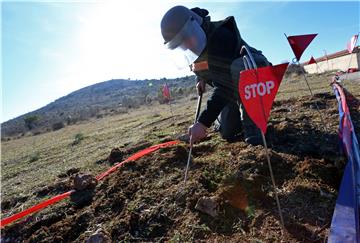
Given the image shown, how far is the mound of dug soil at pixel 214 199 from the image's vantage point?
7.25 feet

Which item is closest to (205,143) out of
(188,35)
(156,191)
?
(156,191)

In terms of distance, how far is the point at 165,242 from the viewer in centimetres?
225

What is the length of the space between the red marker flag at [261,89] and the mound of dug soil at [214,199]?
71 centimetres

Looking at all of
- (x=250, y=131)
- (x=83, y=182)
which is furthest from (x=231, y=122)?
(x=83, y=182)

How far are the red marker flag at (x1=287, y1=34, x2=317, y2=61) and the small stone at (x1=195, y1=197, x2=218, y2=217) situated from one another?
9.05ft

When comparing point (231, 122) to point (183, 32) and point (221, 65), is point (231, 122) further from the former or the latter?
point (183, 32)

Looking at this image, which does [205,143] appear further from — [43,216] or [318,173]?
[43,216]

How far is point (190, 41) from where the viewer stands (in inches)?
119

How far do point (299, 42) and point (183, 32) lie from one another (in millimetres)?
2107

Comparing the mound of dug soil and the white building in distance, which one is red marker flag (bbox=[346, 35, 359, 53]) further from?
the white building in distance

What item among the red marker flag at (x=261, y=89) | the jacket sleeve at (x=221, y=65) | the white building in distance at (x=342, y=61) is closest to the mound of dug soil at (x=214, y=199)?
the jacket sleeve at (x=221, y=65)

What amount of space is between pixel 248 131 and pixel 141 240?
1.78 m

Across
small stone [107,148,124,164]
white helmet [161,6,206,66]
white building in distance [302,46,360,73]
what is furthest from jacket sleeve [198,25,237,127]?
white building in distance [302,46,360,73]

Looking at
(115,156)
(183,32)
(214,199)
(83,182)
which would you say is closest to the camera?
(214,199)
